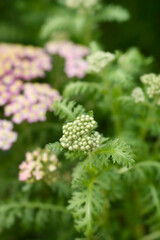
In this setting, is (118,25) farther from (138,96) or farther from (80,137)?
(80,137)

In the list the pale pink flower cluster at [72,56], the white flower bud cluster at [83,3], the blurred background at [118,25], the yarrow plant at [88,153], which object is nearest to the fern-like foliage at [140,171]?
the yarrow plant at [88,153]

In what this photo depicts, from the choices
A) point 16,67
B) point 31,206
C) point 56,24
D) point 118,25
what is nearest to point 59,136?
point 16,67

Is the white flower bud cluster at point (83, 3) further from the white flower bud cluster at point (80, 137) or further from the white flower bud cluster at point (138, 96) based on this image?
the white flower bud cluster at point (80, 137)

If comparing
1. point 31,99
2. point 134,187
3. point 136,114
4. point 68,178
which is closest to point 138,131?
point 136,114

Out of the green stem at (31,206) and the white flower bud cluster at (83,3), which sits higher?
the white flower bud cluster at (83,3)

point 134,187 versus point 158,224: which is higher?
point 134,187

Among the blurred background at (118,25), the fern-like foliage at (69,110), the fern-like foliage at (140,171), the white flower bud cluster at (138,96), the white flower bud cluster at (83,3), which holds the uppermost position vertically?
the blurred background at (118,25)

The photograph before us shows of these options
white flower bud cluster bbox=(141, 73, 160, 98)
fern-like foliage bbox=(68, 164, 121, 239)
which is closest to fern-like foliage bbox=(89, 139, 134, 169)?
fern-like foliage bbox=(68, 164, 121, 239)

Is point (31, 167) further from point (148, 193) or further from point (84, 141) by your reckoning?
point (148, 193)
